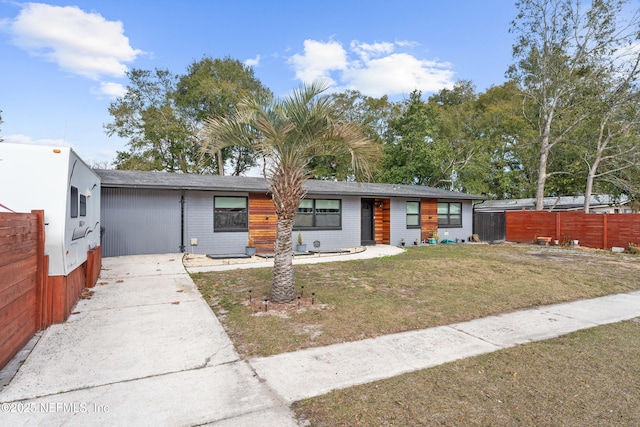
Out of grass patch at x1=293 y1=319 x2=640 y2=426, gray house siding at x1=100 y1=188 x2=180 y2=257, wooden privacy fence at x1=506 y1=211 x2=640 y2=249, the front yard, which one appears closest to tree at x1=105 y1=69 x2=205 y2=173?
gray house siding at x1=100 y1=188 x2=180 y2=257

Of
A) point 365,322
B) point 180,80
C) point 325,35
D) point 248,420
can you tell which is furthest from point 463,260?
point 180,80

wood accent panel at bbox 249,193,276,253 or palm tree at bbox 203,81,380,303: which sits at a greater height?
palm tree at bbox 203,81,380,303

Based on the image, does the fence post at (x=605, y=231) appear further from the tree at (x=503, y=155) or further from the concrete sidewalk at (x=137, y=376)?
the concrete sidewalk at (x=137, y=376)

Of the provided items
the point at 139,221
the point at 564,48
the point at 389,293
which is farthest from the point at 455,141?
the point at 139,221

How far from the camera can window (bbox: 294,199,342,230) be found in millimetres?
12133

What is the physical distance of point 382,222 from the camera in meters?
14.6

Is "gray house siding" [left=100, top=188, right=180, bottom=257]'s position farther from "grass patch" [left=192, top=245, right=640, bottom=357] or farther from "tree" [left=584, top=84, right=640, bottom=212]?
"tree" [left=584, top=84, right=640, bottom=212]

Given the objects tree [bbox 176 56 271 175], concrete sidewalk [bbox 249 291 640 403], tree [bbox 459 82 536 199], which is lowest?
concrete sidewalk [bbox 249 291 640 403]

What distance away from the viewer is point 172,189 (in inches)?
394

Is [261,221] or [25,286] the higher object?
[261,221]

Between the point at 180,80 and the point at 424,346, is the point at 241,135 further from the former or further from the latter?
the point at 180,80

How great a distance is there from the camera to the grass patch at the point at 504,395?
2.40 metres

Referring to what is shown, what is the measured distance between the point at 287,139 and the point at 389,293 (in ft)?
11.0

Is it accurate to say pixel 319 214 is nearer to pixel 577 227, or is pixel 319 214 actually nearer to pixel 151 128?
pixel 577 227
